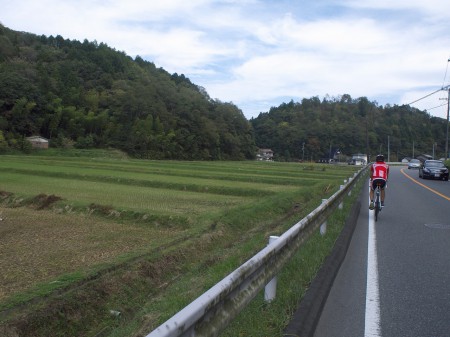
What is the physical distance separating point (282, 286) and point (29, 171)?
2902cm

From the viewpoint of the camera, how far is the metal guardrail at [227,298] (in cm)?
258

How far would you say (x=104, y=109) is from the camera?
109 metres

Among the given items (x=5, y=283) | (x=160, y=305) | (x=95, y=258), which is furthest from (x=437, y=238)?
(x=5, y=283)

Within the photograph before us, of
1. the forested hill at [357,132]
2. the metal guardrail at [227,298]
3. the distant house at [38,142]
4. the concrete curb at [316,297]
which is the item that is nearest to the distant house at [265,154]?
the forested hill at [357,132]

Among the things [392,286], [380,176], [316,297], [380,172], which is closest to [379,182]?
[380,176]

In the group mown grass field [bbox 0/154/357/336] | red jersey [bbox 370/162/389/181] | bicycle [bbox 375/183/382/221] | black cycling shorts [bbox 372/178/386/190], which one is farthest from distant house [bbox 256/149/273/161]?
bicycle [bbox 375/183/382/221]

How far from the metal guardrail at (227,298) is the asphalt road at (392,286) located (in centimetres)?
90

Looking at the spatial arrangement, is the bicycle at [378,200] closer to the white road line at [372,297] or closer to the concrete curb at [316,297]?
the white road line at [372,297]

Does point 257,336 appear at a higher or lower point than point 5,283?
higher

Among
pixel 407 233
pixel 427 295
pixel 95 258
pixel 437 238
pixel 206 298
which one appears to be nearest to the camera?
pixel 206 298

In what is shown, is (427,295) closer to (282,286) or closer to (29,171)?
(282,286)

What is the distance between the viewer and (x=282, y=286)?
5.44m

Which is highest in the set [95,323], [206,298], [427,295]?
[206,298]

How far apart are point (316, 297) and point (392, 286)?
1.57 m
